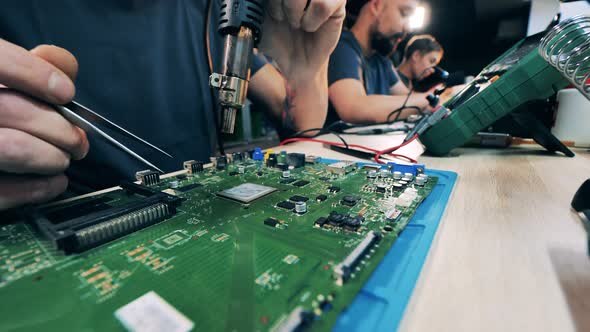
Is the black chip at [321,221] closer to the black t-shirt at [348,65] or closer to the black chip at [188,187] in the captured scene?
the black chip at [188,187]

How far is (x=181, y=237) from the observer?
380mm

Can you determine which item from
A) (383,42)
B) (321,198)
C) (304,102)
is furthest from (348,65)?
(321,198)

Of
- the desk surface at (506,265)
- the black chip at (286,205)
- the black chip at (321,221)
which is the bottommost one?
the desk surface at (506,265)

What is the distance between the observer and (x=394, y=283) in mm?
286

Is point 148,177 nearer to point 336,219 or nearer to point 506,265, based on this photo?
point 336,219

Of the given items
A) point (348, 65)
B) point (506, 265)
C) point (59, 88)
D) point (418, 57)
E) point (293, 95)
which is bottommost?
point (506, 265)

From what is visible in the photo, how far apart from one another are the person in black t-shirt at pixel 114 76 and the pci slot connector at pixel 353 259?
0.48 metres

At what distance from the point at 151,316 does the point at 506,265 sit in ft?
1.30

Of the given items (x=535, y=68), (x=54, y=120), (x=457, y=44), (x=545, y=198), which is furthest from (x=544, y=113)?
(x=457, y=44)

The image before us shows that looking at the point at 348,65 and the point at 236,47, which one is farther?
the point at 348,65

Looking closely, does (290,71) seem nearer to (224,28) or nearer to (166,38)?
(166,38)

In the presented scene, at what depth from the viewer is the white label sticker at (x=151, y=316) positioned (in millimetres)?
225

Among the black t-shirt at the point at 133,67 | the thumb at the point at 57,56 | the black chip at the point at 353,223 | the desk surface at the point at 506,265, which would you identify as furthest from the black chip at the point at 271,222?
the black t-shirt at the point at 133,67

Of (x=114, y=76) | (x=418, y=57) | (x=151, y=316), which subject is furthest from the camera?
(x=418, y=57)
